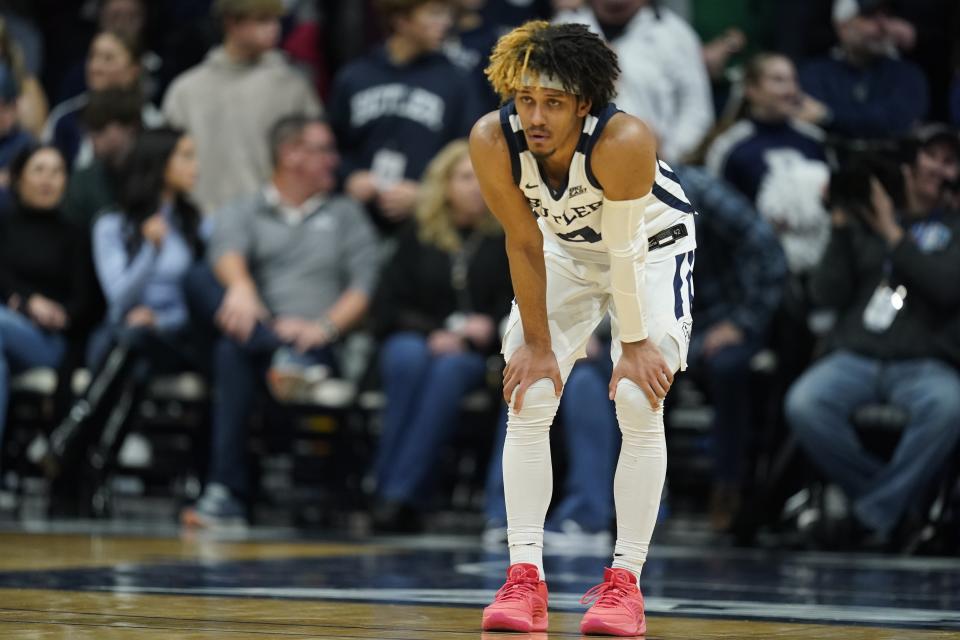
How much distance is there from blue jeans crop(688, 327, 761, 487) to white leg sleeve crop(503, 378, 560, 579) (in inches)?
127

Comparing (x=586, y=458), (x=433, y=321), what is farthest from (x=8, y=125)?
(x=586, y=458)

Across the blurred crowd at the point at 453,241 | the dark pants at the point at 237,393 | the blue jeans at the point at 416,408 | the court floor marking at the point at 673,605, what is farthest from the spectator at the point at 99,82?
the court floor marking at the point at 673,605

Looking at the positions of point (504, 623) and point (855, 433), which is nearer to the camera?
point (504, 623)

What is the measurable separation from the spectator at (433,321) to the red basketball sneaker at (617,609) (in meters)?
3.36

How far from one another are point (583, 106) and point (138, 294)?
455cm

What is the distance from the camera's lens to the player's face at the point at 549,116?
12.1 feet

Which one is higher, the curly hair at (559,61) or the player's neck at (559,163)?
the curly hair at (559,61)

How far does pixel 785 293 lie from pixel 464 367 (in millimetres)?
1431

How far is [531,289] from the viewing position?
12.9 feet

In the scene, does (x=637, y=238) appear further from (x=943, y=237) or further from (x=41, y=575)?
(x=943, y=237)

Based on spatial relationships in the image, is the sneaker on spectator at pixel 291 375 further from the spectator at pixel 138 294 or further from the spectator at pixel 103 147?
the spectator at pixel 103 147

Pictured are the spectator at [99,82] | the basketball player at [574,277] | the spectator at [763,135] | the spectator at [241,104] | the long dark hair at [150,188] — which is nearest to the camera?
the basketball player at [574,277]

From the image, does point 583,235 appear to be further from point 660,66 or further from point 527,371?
point 660,66

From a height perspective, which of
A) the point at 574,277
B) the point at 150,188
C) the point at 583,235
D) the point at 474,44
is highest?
the point at 474,44
